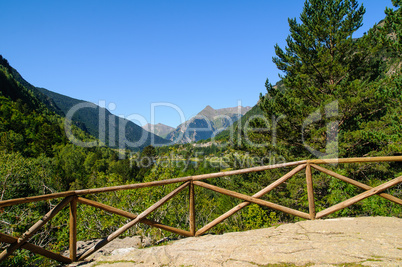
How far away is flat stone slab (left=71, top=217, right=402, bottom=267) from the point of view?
275cm

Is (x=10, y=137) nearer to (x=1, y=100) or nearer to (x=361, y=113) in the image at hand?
(x=1, y=100)

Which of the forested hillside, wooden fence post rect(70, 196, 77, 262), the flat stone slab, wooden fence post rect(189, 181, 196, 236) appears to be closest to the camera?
the flat stone slab

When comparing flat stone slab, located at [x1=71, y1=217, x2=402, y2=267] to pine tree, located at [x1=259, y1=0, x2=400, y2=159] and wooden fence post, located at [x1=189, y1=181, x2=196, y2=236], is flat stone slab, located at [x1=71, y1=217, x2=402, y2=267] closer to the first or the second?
wooden fence post, located at [x1=189, y1=181, x2=196, y2=236]

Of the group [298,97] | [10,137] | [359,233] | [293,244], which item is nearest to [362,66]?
[298,97]

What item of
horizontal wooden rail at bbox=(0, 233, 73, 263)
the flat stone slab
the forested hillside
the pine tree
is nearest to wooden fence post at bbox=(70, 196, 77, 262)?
horizontal wooden rail at bbox=(0, 233, 73, 263)

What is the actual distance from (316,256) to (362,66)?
14.5m

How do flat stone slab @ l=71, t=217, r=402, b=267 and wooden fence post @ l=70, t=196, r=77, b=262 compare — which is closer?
flat stone slab @ l=71, t=217, r=402, b=267

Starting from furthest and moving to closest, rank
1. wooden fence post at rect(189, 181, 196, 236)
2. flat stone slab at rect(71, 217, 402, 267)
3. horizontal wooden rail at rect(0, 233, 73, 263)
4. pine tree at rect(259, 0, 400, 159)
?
pine tree at rect(259, 0, 400, 159) < wooden fence post at rect(189, 181, 196, 236) < horizontal wooden rail at rect(0, 233, 73, 263) < flat stone slab at rect(71, 217, 402, 267)

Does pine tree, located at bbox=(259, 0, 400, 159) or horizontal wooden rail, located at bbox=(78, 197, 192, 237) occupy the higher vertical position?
pine tree, located at bbox=(259, 0, 400, 159)

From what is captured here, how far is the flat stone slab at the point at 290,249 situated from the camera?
2754mm

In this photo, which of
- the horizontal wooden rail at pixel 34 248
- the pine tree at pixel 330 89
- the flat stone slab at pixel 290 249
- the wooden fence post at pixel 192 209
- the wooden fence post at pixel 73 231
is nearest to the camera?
the flat stone slab at pixel 290 249

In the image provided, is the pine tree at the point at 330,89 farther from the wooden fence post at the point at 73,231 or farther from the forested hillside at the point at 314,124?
the wooden fence post at the point at 73,231

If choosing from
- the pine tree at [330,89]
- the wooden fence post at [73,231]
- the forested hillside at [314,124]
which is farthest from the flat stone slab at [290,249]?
the pine tree at [330,89]

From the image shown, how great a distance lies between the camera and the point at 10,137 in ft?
142
